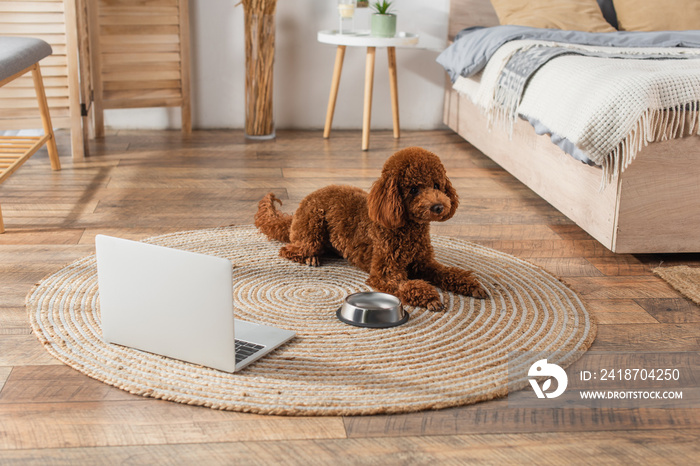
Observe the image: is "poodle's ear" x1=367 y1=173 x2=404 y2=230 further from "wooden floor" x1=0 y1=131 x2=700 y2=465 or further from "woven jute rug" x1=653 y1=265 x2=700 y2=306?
"woven jute rug" x1=653 y1=265 x2=700 y2=306

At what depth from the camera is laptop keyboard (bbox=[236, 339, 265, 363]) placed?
1.39 m

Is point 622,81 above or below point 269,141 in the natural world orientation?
above

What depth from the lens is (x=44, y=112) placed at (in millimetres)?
2604

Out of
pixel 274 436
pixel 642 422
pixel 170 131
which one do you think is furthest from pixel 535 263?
pixel 170 131

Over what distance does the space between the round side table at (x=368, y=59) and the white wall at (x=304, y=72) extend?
169 millimetres

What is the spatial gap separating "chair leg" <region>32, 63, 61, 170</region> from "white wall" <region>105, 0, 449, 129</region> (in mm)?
804

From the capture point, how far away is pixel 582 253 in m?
2.07

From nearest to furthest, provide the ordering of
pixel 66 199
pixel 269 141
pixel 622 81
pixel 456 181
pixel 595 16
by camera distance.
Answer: pixel 622 81 → pixel 66 199 → pixel 456 181 → pixel 595 16 → pixel 269 141

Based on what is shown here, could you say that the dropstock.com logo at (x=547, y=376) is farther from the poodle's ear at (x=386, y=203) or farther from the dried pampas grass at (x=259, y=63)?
the dried pampas grass at (x=259, y=63)

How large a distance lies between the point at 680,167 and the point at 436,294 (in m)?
0.78

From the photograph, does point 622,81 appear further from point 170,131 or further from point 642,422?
point 170,131

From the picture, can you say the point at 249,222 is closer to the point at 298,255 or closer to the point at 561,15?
the point at 298,255

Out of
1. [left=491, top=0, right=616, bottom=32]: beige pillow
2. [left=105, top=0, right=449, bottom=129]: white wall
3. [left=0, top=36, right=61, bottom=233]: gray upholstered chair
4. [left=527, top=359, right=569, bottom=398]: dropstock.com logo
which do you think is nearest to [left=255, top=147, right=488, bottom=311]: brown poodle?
[left=527, top=359, right=569, bottom=398]: dropstock.com logo

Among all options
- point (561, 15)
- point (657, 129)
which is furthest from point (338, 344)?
point (561, 15)
